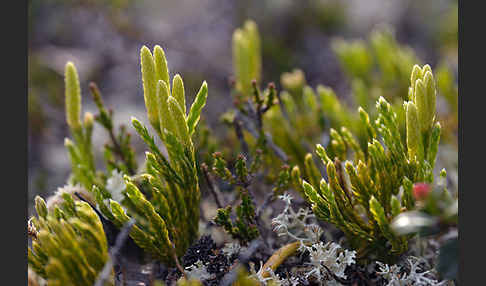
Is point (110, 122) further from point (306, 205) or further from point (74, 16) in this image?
point (74, 16)

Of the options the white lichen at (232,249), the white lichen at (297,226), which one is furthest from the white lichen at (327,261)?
the white lichen at (232,249)

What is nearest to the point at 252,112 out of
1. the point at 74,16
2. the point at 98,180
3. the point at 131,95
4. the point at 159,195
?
the point at 159,195

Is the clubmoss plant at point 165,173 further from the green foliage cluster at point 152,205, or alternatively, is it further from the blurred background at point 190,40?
the blurred background at point 190,40

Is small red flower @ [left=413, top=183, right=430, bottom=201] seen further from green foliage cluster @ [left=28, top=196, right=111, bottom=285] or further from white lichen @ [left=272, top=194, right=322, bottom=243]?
green foliage cluster @ [left=28, top=196, right=111, bottom=285]

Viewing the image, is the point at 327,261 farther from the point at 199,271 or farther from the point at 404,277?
the point at 199,271

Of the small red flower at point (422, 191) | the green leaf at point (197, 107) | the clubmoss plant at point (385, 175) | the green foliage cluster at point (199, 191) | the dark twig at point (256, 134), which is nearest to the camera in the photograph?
the small red flower at point (422, 191)

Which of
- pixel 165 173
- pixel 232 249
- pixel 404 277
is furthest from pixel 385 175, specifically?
pixel 165 173

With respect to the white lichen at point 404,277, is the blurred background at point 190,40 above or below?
above
